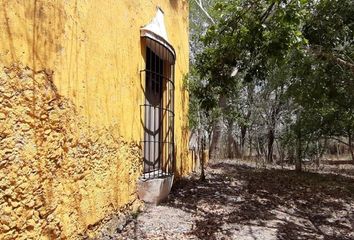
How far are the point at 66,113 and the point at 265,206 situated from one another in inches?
183

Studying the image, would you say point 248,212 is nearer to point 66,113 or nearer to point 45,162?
point 66,113

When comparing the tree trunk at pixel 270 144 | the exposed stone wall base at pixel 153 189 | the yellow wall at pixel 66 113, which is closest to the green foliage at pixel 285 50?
the yellow wall at pixel 66 113

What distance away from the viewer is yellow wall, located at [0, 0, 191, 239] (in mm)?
3016

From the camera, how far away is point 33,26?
3260 mm

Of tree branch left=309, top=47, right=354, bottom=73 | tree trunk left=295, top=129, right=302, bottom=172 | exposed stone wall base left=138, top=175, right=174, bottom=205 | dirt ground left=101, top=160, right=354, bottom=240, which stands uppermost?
tree branch left=309, top=47, right=354, bottom=73

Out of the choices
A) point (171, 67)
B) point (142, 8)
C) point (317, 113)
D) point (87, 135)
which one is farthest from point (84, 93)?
point (317, 113)

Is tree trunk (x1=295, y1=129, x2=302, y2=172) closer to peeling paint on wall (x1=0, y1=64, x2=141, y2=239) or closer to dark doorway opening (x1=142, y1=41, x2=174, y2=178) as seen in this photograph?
dark doorway opening (x1=142, y1=41, x2=174, y2=178)

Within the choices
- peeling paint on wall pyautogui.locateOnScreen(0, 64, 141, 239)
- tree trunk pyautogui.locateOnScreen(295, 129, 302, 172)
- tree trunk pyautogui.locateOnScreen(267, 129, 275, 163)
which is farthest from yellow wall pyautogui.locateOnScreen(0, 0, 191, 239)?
tree trunk pyautogui.locateOnScreen(267, 129, 275, 163)

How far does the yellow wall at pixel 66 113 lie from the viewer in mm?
3016

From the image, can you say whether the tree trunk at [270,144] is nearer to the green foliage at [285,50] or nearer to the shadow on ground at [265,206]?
the green foliage at [285,50]

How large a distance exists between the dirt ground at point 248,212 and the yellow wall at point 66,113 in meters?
0.72

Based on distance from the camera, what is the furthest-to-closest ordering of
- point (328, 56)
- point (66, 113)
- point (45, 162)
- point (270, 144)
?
Result: point (270, 144), point (328, 56), point (66, 113), point (45, 162)

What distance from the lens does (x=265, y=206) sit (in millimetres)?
7070

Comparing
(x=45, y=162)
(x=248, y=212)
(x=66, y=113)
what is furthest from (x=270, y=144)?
(x=45, y=162)
